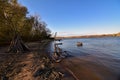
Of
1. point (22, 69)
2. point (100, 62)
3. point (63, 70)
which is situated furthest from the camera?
point (100, 62)

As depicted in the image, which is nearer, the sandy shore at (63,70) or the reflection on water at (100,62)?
the sandy shore at (63,70)

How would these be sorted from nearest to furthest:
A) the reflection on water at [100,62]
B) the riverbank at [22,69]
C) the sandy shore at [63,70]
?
the riverbank at [22,69]
the sandy shore at [63,70]
the reflection on water at [100,62]

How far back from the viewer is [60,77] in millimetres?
7844

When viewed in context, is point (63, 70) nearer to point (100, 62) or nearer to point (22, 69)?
point (22, 69)

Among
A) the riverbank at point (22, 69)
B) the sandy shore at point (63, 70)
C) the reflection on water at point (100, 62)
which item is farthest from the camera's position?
the reflection on water at point (100, 62)

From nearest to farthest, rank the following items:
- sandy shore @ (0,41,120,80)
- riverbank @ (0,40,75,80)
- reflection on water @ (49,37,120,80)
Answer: riverbank @ (0,40,75,80) < sandy shore @ (0,41,120,80) < reflection on water @ (49,37,120,80)

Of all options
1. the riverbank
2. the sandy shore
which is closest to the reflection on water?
the sandy shore

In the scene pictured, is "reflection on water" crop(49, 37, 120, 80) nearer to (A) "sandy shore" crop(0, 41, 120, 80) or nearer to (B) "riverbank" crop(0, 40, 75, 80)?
(A) "sandy shore" crop(0, 41, 120, 80)

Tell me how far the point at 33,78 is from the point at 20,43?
578 inches

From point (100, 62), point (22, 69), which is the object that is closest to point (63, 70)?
point (22, 69)

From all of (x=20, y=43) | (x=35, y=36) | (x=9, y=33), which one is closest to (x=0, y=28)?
(x=9, y=33)

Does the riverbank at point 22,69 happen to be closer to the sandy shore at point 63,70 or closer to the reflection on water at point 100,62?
the sandy shore at point 63,70

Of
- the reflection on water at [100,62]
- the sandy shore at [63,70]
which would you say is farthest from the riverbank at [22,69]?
the reflection on water at [100,62]

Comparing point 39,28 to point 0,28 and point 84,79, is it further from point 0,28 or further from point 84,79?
point 84,79
